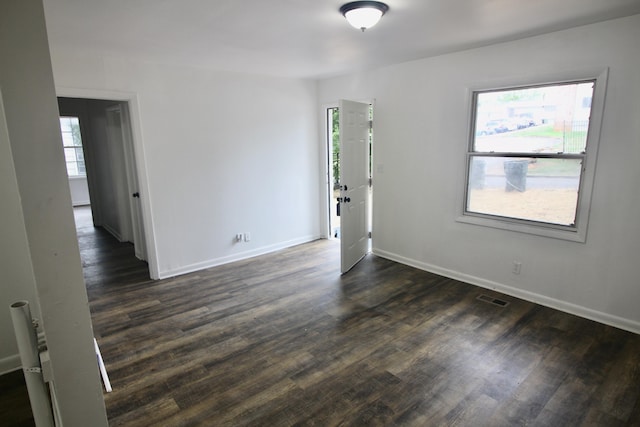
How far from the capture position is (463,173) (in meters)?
3.98

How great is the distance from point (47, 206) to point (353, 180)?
3.63 metres

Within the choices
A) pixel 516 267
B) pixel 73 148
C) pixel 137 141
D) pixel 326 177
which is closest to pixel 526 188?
pixel 516 267

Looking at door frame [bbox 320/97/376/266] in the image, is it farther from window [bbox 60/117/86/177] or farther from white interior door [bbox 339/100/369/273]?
window [bbox 60/117/86/177]

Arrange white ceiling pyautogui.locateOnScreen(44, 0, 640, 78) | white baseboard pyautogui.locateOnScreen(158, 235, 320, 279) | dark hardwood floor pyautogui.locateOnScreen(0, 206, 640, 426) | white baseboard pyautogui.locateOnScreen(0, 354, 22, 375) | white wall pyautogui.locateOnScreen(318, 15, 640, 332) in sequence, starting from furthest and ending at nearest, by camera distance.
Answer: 1. white baseboard pyautogui.locateOnScreen(158, 235, 320, 279)
2. white wall pyautogui.locateOnScreen(318, 15, 640, 332)
3. white baseboard pyautogui.locateOnScreen(0, 354, 22, 375)
4. white ceiling pyautogui.locateOnScreen(44, 0, 640, 78)
5. dark hardwood floor pyautogui.locateOnScreen(0, 206, 640, 426)

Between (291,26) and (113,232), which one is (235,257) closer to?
(113,232)

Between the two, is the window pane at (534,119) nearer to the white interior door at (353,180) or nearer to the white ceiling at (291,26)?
the white ceiling at (291,26)

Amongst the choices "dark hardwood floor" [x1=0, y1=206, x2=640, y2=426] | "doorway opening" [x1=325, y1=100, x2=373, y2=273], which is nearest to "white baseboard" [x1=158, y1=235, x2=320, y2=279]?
"dark hardwood floor" [x1=0, y1=206, x2=640, y2=426]

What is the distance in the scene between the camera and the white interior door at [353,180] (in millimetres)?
4289

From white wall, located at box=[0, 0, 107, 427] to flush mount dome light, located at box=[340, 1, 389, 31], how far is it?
1.79 m

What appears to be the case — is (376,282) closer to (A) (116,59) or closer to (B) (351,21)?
(B) (351,21)

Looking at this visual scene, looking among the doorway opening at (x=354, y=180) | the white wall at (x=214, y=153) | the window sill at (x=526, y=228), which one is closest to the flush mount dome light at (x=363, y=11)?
the doorway opening at (x=354, y=180)

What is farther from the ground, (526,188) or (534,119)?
(534,119)

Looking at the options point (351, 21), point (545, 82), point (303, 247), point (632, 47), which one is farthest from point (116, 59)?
point (632, 47)

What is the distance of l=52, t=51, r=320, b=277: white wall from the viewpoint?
13.2ft
